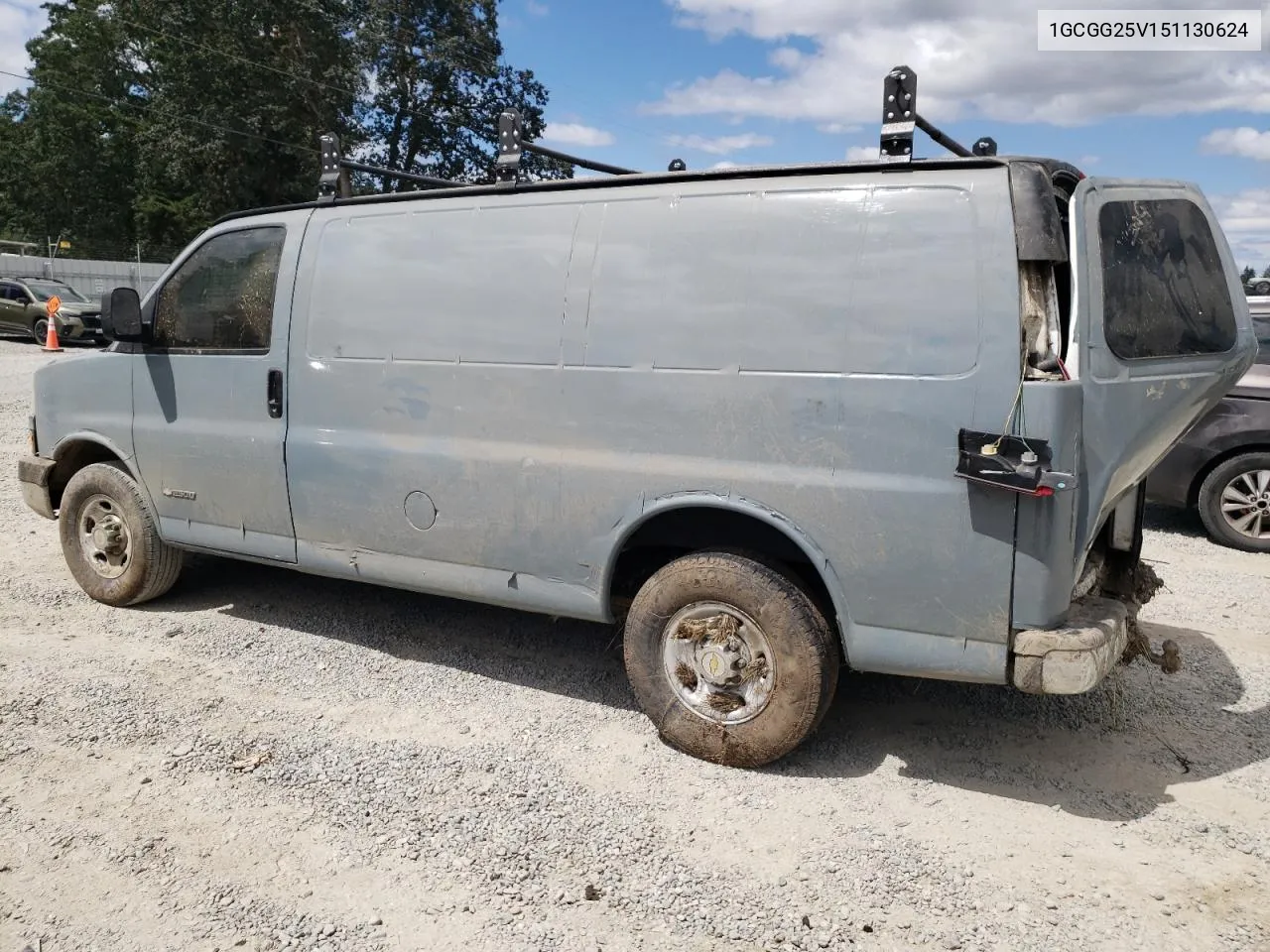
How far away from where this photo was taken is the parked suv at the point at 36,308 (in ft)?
69.5

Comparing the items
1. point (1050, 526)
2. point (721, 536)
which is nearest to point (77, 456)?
point (721, 536)

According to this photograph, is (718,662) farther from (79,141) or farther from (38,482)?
(79,141)

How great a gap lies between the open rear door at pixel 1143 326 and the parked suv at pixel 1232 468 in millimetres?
3665

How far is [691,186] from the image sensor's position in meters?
3.77

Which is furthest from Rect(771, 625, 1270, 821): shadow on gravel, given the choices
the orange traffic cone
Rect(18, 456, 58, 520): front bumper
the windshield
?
the windshield

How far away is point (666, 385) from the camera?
372 centimetres

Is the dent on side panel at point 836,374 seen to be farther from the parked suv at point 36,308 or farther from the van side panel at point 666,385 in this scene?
the parked suv at point 36,308

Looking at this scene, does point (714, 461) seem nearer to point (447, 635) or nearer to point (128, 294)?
point (447, 635)

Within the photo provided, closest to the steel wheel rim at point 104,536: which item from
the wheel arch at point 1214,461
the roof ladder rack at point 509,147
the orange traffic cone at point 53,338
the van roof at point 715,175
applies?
the van roof at point 715,175

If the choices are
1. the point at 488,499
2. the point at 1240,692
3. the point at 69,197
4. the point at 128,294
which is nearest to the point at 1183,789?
the point at 1240,692

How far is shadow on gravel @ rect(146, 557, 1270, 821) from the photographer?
3.75 metres

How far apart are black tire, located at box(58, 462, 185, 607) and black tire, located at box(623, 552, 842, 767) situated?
10.00 feet

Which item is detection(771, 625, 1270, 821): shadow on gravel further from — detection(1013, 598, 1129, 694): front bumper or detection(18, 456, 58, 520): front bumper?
detection(18, 456, 58, 520): front bumper

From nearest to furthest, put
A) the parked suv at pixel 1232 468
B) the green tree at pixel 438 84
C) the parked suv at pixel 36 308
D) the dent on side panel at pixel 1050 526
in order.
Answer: the dent on side panel at pixel 1050 526, the parked suv at pixel 1232 468, the parked suv at pixel 36 308, the green tree at pixel 438 84
